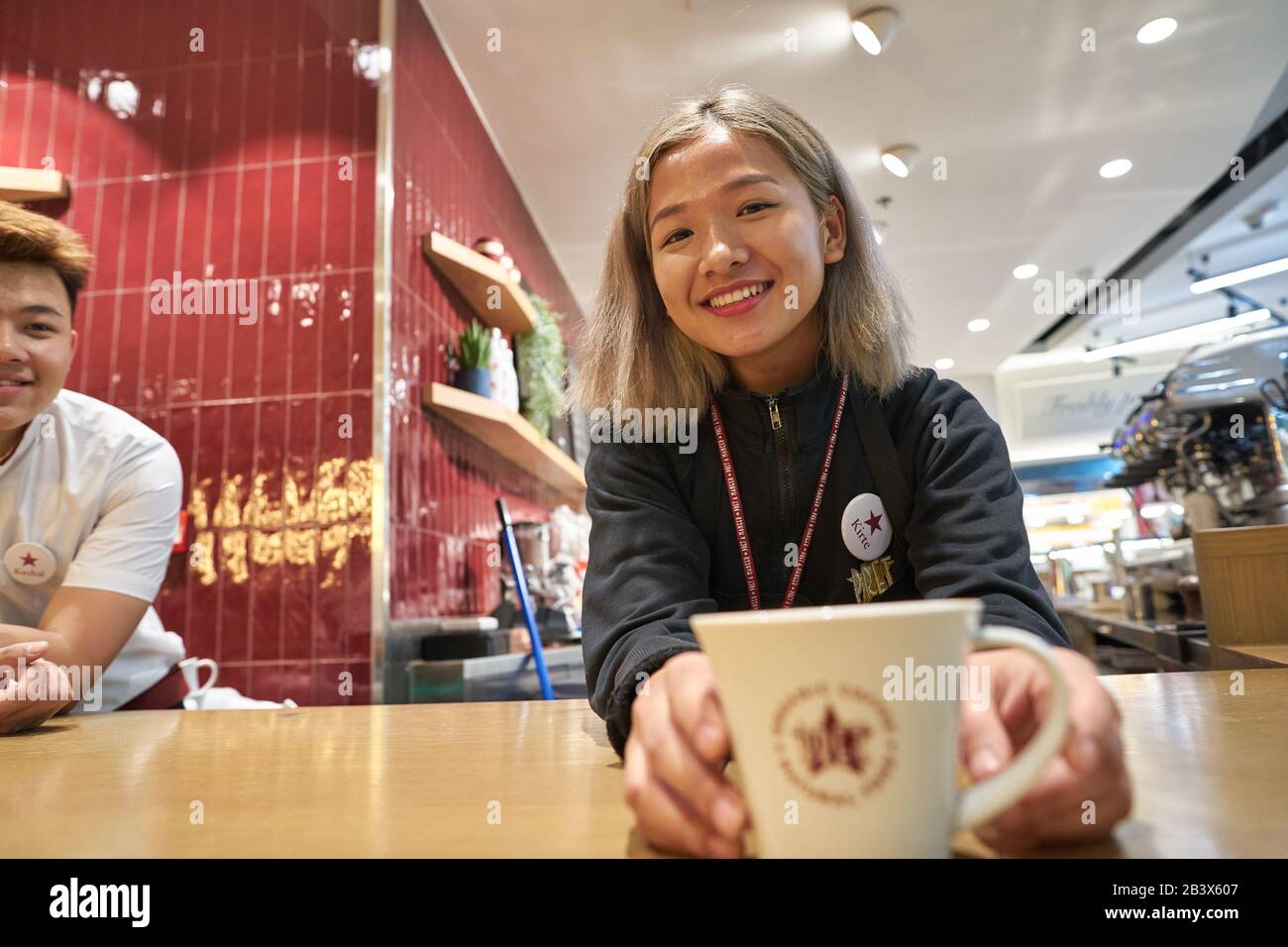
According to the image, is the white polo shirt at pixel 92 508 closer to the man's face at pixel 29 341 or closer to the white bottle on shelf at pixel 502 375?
the man's face at pixel 29 341

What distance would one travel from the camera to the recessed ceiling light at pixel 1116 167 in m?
4.60

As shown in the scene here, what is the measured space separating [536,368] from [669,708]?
3.31 metres

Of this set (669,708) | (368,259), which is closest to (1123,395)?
(368,259)

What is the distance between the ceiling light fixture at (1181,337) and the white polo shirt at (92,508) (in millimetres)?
7879

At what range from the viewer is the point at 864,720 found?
324 mm

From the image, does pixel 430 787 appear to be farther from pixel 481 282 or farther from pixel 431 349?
pixel 481 282

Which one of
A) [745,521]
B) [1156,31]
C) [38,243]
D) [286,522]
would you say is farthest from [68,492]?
[1156,31]

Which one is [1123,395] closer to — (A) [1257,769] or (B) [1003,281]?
(B) [1003,281]

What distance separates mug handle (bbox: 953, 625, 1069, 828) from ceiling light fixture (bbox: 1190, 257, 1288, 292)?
292 inches

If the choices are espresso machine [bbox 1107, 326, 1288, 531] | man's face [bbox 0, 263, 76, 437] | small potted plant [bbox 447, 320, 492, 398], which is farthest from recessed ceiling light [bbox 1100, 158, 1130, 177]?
man's face [bbox 0, 263, 76, 437]

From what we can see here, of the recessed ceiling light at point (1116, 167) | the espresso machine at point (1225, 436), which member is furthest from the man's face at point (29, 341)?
the recessed ceiling light at point (1116, 167)

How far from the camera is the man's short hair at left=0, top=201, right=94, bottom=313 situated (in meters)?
1.43

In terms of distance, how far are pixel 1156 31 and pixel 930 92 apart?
2.85ft
